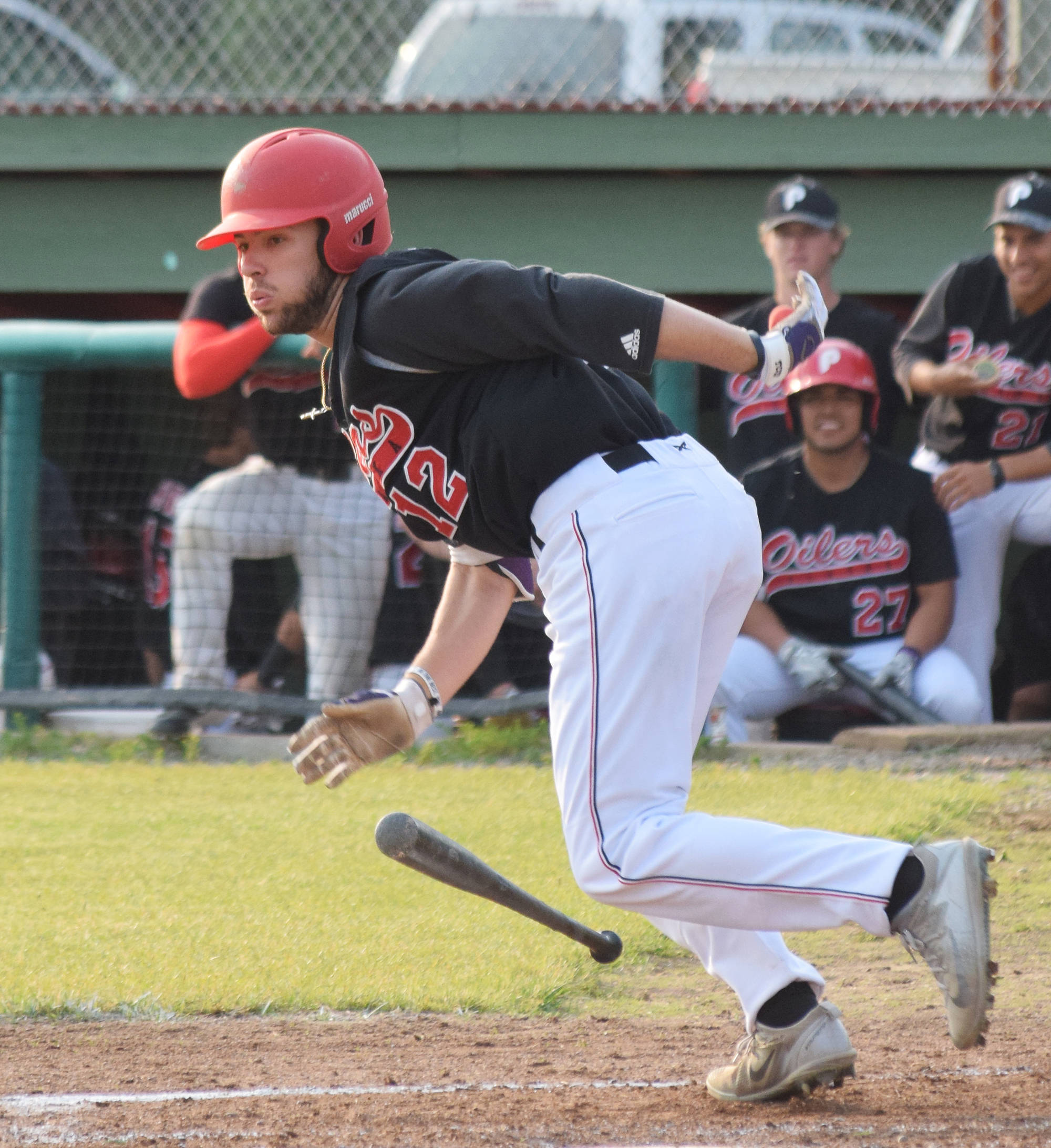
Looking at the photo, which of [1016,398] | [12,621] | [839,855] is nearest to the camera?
[839,855]

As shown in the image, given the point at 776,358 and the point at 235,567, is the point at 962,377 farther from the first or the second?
the point at 776,358

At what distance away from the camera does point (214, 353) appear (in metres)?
5.63

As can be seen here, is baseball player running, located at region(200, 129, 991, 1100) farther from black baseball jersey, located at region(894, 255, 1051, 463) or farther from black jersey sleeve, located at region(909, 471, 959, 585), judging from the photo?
black baseball jersey, located at region(894, 255, 1051, 463)

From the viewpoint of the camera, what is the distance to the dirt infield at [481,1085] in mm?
2463

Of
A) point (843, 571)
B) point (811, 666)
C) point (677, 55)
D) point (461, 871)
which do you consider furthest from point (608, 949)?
point (677, 55)

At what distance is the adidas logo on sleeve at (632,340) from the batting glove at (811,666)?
3085 mm

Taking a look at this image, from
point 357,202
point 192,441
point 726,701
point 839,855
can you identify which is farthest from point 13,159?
point 839,855

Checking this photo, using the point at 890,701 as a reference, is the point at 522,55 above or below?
above

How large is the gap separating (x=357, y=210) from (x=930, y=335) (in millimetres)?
3317

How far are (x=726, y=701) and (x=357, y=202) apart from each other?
3.20 meters

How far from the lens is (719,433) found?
6.20 meters

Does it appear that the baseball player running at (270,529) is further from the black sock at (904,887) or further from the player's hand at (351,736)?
the black sock at (904,887)

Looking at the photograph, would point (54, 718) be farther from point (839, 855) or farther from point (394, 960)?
point (839, 855)

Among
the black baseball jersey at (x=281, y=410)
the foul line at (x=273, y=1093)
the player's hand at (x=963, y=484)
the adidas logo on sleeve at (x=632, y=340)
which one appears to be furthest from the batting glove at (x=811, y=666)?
the adidas logo on sleeve at (x=632, y=340)
